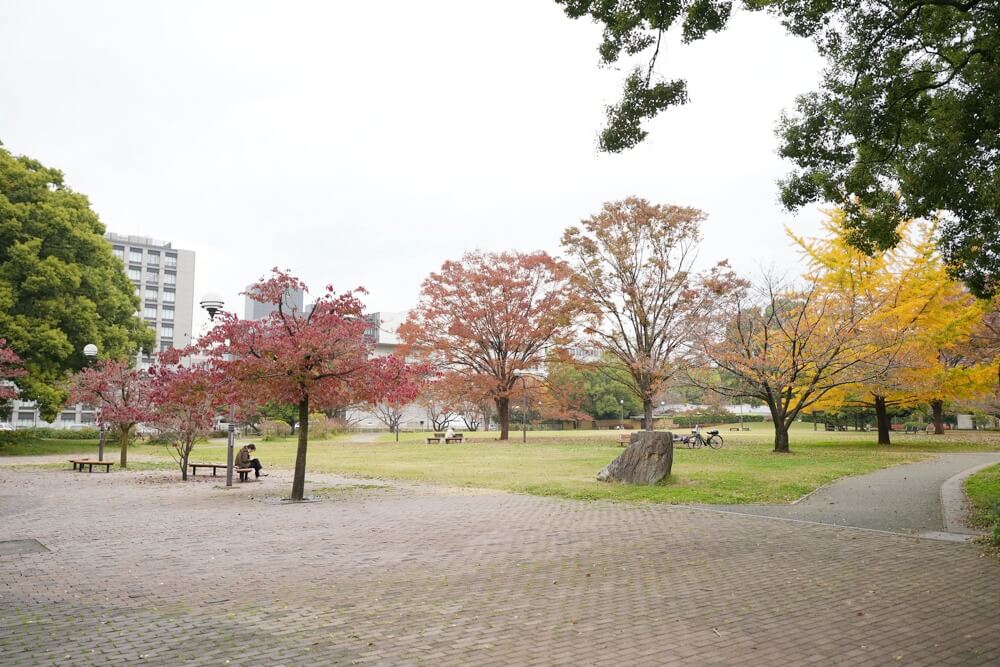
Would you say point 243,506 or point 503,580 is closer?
point 503,580

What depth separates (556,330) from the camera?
36.9 meters

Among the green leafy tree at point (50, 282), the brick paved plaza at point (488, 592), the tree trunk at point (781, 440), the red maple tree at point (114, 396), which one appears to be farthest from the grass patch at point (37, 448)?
the tree trunk at point (781, 440)

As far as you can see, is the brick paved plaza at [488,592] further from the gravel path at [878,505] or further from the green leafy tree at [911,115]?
the green leafy tree at [911,115]

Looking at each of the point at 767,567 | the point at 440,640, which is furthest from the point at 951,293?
the point at 440,640

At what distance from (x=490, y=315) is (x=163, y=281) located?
256 feet

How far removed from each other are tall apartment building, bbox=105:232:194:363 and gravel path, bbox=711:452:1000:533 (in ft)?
317

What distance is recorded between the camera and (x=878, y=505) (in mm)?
11742

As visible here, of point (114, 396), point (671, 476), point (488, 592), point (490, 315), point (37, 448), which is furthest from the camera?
point (490, 315)

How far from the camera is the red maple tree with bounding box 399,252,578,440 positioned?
37.6m

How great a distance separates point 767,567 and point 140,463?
22526mm

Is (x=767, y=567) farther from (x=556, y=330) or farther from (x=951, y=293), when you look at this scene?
(x=556, y=330)

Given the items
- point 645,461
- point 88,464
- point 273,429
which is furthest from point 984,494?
point 273,429

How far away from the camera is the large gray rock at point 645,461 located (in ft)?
49.1

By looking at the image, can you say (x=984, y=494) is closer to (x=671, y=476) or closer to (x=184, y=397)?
(x=671, y=476)
